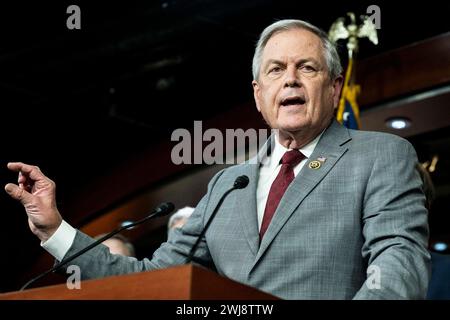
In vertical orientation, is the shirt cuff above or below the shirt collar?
below

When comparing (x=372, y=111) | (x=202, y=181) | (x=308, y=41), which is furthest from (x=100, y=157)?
(x=308, y=41)

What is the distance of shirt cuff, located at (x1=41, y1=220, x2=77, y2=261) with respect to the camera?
151 cm

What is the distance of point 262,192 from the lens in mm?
1661

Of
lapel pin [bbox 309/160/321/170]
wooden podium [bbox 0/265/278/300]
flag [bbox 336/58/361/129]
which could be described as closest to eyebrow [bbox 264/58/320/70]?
lapel pin [bbox 309/160/321/170]

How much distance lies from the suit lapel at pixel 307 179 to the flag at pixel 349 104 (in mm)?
2100

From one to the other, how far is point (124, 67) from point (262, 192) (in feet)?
9.69

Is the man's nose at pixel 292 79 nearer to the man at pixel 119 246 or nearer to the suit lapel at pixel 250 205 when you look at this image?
the suit lapel at pixel 250 205

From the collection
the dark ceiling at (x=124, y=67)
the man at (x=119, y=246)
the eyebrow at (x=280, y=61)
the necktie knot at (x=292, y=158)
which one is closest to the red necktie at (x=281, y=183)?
the necktie knot at (x=292, y=158)

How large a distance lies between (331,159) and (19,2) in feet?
9.37

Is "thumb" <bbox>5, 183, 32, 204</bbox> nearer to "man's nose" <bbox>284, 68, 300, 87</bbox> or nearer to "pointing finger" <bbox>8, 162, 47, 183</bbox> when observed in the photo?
"pointing finger" <bbox>8, 162, 47, 183</bbox>

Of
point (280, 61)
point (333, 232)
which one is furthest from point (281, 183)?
point (280, 61)

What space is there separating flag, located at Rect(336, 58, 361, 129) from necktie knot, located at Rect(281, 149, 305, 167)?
2.08 metres

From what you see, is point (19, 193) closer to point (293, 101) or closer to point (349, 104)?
point (293, 101)

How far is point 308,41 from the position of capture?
1.73 meters
